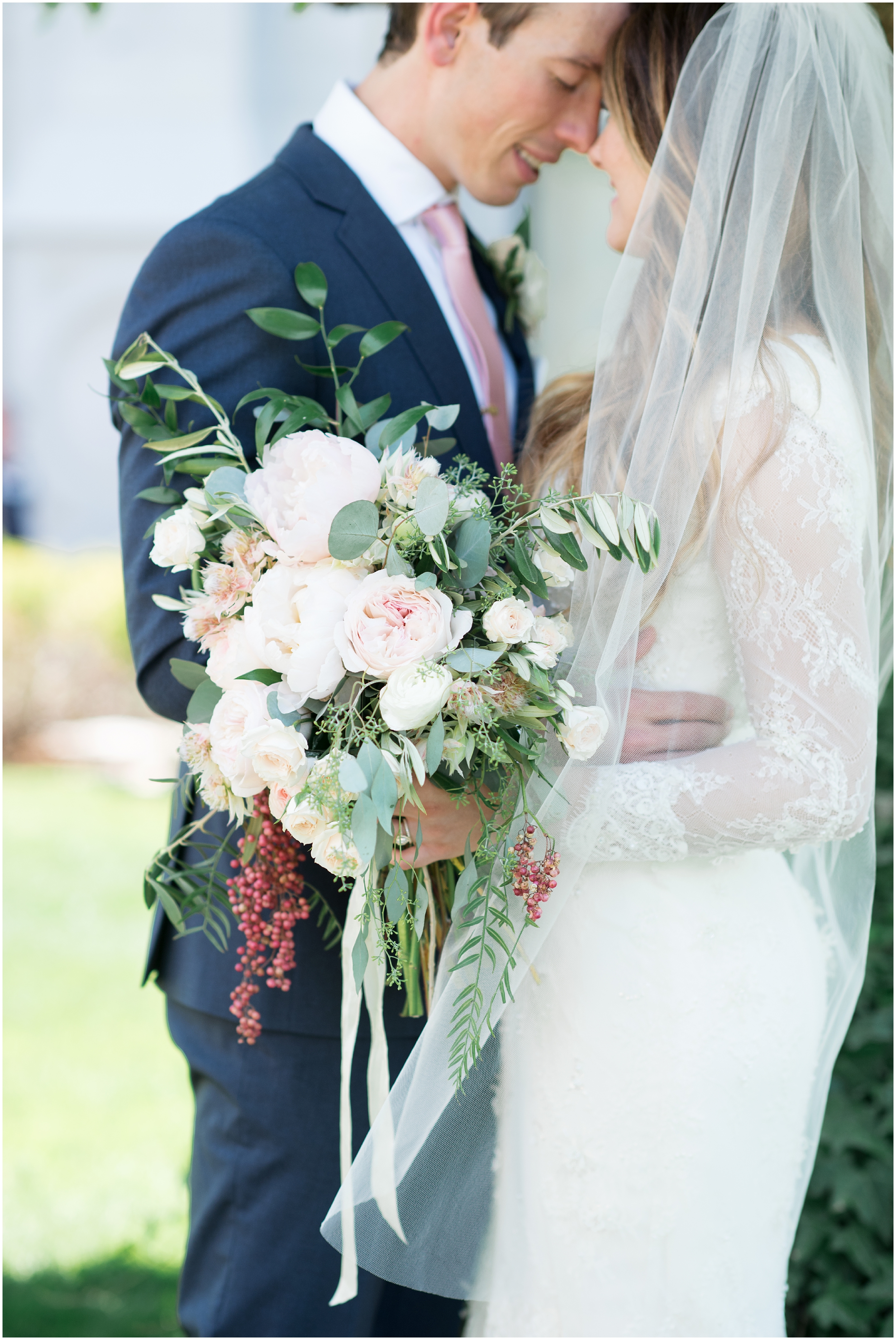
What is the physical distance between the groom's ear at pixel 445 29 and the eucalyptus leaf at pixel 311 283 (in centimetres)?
79

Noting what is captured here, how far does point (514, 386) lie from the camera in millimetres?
2436

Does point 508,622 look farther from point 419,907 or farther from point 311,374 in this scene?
point 311,374

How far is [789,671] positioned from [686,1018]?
576 mm

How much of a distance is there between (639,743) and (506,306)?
4.36 feet

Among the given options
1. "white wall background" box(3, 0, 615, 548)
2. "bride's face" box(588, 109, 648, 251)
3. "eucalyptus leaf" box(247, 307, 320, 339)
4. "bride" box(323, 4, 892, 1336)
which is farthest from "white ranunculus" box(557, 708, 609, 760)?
"white wall background" box(3, 0, 615, 548)

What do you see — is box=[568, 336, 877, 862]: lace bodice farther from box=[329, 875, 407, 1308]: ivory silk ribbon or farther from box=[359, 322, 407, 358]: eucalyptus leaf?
box=[359, 322, 407, 358]: eucalyptus leaf

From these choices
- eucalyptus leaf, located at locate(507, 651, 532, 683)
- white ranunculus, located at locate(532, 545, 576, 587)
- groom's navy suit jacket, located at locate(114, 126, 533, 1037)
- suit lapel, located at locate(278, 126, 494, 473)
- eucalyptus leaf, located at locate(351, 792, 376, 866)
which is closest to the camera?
eucalyptus leaf, located at locate(351, 792, 376, 866)

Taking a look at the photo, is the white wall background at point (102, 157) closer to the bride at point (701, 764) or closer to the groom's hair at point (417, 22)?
the groom's hair at point (417, 22)

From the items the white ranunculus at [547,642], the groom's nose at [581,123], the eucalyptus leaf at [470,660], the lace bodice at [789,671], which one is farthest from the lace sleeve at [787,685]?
the groom's nose at [581,123]

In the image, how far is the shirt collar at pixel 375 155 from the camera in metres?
2.12

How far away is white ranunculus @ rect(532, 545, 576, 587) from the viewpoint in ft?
4.69

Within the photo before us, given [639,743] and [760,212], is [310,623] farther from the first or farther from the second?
[760,212]

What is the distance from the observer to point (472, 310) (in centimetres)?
226

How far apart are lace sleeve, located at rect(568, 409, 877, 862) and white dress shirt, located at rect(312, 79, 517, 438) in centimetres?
A: 76
